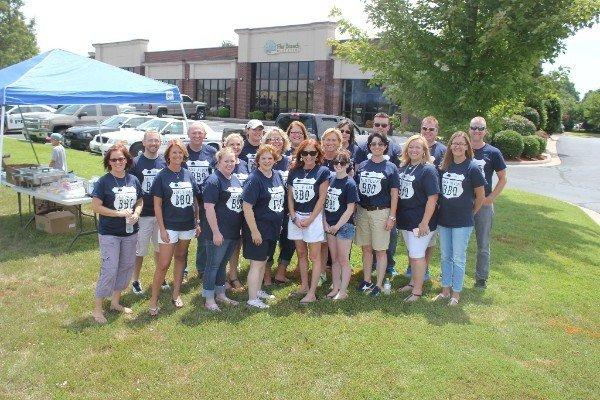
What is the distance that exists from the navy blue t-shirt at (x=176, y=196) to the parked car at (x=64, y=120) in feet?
57.9

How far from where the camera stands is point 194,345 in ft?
14.1

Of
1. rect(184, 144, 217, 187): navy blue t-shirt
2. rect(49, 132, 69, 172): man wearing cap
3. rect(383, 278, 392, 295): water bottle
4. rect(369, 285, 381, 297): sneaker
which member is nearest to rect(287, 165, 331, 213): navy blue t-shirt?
rect(184, 144, 217, 187): navy blue t-shirt

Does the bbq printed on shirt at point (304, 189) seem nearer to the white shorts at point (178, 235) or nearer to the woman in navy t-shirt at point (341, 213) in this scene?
the woman in navy t-shirt at point (341, 213)

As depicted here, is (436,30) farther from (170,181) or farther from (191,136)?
(170,181)

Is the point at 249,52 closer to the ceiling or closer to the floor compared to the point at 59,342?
closer to the ceiling

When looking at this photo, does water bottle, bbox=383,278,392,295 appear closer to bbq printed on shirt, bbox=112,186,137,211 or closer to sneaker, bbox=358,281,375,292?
sneaker, bbox=358,281,375,292

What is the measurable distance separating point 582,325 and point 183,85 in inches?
1735

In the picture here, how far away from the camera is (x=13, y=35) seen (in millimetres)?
38938

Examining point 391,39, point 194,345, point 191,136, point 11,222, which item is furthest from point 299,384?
point 391,39

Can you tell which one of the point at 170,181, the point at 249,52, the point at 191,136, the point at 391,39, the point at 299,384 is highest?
the point at 249,52

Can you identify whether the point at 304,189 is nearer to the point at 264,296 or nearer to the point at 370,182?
the point at 370,182

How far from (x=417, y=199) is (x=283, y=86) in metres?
34.3


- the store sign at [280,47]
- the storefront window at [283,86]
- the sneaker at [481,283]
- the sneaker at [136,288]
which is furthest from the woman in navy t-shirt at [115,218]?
the store sign at [280,47]

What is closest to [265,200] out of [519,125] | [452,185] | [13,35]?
[452,185]
